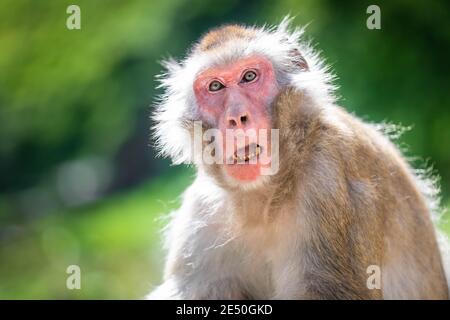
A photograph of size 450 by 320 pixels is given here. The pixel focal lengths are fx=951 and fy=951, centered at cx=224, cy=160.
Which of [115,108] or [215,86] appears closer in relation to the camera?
[215,86]

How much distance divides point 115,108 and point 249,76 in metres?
8.21

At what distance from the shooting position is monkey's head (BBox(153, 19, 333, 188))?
625 cm

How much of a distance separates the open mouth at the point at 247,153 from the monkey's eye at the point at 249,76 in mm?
579

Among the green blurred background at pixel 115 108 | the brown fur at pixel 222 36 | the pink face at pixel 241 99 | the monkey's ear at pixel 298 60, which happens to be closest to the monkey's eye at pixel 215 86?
the pink face at pixel 241 99

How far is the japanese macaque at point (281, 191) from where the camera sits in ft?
21.0

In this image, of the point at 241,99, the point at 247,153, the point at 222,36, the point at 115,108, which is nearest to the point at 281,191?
the point at 247,153

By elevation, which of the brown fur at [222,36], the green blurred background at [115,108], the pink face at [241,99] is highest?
the green blurred background at [115,108]

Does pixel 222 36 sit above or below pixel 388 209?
above

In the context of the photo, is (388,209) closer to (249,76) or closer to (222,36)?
(249,76)

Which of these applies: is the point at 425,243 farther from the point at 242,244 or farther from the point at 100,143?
the point at 100,143

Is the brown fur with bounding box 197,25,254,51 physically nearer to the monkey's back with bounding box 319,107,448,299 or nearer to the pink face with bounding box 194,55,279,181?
the pink face with bounding box 194,55,279,181

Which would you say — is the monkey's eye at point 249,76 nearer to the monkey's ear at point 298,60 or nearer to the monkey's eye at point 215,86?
the monkey's eye at point 215,86

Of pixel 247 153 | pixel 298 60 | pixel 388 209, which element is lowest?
pixel 388 209

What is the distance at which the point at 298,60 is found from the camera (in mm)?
6867
